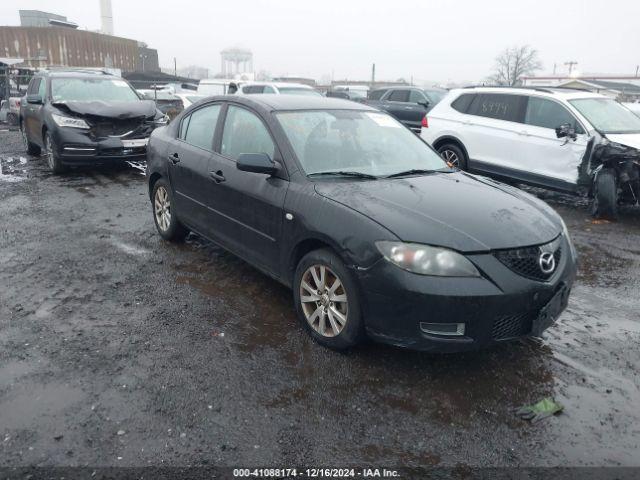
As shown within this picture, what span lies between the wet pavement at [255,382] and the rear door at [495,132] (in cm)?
352

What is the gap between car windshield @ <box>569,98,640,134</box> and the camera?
24.7 ft

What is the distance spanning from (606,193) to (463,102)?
3.14m

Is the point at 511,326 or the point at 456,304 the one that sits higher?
the point at 456,304

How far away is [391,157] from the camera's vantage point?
4293mm

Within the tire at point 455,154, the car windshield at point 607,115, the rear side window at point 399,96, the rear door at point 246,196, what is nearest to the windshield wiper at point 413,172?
the rear door at point 246,196

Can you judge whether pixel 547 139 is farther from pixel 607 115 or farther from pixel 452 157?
pixel 452 157

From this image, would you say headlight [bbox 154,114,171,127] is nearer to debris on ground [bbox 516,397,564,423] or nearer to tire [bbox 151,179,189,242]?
tire [bbox 151,179,189,242]

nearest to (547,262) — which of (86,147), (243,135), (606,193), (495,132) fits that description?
(243,135)

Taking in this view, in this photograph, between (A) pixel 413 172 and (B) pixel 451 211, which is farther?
(A) pixel 413 172

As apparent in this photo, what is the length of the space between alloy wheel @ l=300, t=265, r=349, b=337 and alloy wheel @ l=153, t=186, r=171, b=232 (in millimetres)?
2569

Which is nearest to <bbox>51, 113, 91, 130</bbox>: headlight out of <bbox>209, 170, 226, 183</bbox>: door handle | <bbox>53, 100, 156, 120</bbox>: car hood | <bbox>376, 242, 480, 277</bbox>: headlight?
<bbox>53, 100, 156, 120</bbox>: car hood

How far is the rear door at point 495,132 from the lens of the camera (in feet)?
26.9

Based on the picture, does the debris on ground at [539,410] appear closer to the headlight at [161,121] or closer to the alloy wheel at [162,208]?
the alloy wheel at [162,208]

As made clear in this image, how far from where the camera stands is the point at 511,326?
310 centimetres
